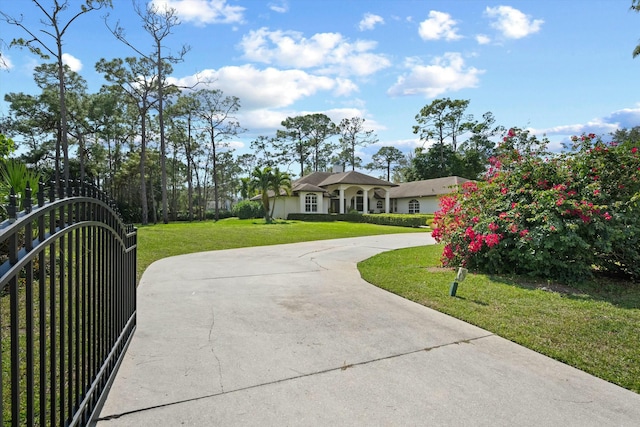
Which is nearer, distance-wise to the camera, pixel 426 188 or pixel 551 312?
pixel 551 312

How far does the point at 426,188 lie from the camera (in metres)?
34.8

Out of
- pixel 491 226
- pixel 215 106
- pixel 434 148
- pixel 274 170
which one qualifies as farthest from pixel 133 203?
pixel 491 226

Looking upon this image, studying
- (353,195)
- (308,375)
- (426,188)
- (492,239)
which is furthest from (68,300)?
(353,195)

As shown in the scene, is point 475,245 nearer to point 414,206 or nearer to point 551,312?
point 551,312

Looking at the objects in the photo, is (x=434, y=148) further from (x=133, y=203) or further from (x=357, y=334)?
(x=357, y=334)

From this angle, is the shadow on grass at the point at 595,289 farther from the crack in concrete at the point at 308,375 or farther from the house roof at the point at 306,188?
the house roof at the point at 306,188

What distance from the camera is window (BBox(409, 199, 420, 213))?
35656mm

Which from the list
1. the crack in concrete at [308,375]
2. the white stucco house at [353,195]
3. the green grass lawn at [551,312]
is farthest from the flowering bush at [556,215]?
the white stucco house at [353,195]

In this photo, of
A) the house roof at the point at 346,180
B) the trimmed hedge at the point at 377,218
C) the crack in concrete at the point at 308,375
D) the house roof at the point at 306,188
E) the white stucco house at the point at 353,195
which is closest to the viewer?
the crack in concrete at the point at 308,375

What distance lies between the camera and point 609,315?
4.60 metres

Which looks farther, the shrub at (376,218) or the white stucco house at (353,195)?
the white stucco house at (353,195)

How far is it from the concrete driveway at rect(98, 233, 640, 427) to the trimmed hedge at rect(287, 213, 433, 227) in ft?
69.7

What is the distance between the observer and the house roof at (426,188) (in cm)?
3266

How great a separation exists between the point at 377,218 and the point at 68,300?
27375 millimetres
